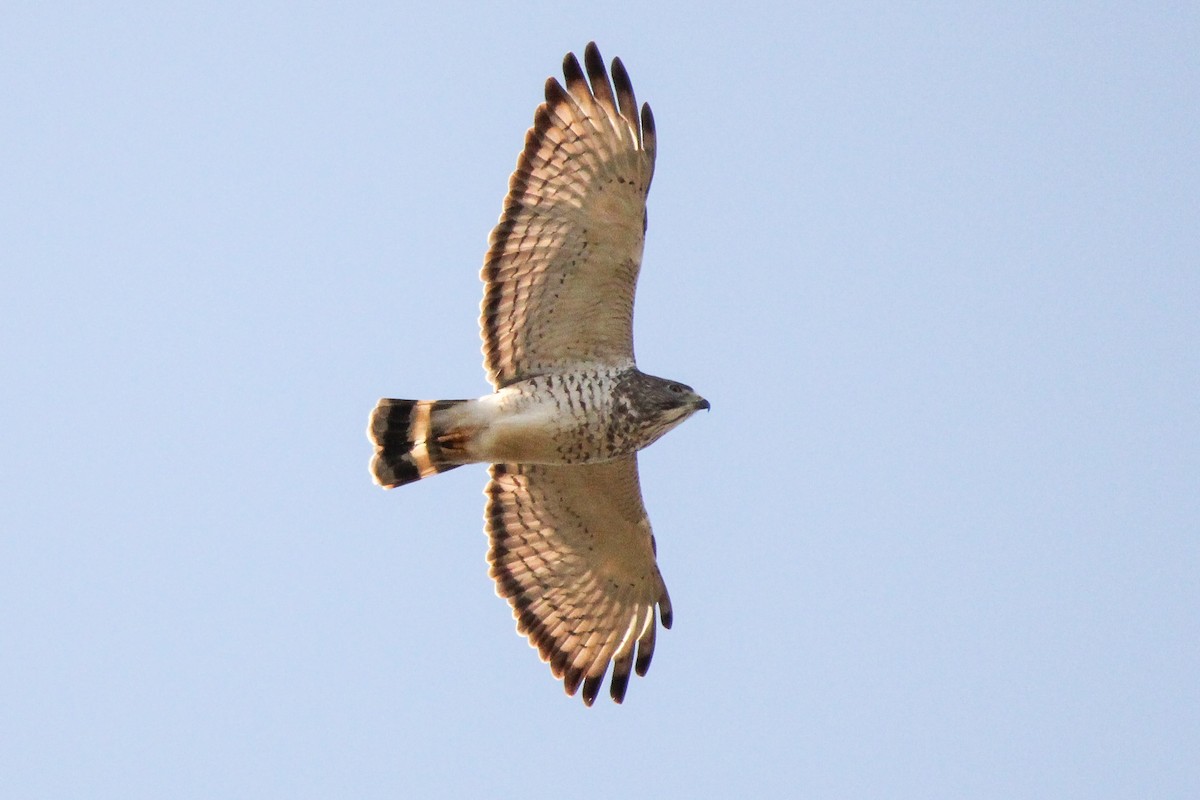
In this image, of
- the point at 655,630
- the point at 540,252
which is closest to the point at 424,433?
Answer: the point at 540,252

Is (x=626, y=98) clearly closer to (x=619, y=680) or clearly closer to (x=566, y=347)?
(x=566, y=347)

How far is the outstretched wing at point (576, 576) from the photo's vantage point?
11.0 m

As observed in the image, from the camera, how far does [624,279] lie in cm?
1020

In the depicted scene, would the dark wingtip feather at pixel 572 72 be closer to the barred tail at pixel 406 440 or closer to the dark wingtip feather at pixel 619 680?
the barred tail at pixel 406 440

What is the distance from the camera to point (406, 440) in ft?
34.0

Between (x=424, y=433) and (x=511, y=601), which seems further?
(x=511, y=601)

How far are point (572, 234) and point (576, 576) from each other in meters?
2.25

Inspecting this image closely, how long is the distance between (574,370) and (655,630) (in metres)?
1.79

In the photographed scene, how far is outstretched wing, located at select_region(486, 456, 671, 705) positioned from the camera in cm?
1096

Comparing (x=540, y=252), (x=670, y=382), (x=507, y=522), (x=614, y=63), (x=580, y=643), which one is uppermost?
(x=614, y=63)

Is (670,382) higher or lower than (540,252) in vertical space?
lower

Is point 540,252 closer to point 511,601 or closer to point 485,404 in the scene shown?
point 485,404

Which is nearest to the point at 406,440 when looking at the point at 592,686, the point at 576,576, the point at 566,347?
the point at 566,347

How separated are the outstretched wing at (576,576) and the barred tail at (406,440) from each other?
2.13ft
